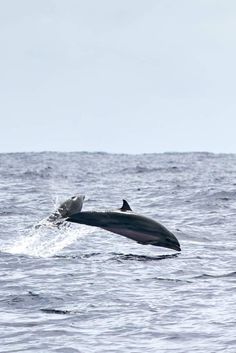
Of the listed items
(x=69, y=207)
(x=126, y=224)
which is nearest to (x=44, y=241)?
(x=69, y=207)

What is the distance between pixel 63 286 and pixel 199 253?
15.3ft

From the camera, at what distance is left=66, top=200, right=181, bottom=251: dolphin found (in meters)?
17.2

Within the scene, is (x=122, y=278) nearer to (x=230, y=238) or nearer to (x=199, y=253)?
(x=199, y=253)

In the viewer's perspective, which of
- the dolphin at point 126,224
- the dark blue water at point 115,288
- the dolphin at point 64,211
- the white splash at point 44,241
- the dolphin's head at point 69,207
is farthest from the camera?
the white splash at point 44,241

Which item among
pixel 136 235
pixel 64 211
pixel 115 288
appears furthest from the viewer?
pixel 64 211

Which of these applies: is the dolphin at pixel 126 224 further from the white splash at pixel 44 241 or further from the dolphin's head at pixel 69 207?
the white splash at pixel 44 241

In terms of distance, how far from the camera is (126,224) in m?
17.3

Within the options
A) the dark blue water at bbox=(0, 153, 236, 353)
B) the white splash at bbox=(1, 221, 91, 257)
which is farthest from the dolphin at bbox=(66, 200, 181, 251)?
the white splash at bbox=(1, 221, 91, 257)

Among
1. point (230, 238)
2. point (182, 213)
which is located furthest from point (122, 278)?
point (182, 213)

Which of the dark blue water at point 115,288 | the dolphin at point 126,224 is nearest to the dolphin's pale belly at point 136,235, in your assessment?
the dolphin at point 126,224

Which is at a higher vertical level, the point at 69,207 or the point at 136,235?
the point at 69,207

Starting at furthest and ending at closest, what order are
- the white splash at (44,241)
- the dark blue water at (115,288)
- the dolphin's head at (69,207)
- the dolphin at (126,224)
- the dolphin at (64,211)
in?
the white splash at (44,241) < the dolphin's head at (69,207) < the dolphin at (64,211) < the dolphin at (126,224) < the dark blue water at (115,288)

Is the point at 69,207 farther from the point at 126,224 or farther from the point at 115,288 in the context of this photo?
the point at 115,288

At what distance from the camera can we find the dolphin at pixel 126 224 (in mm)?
17219
